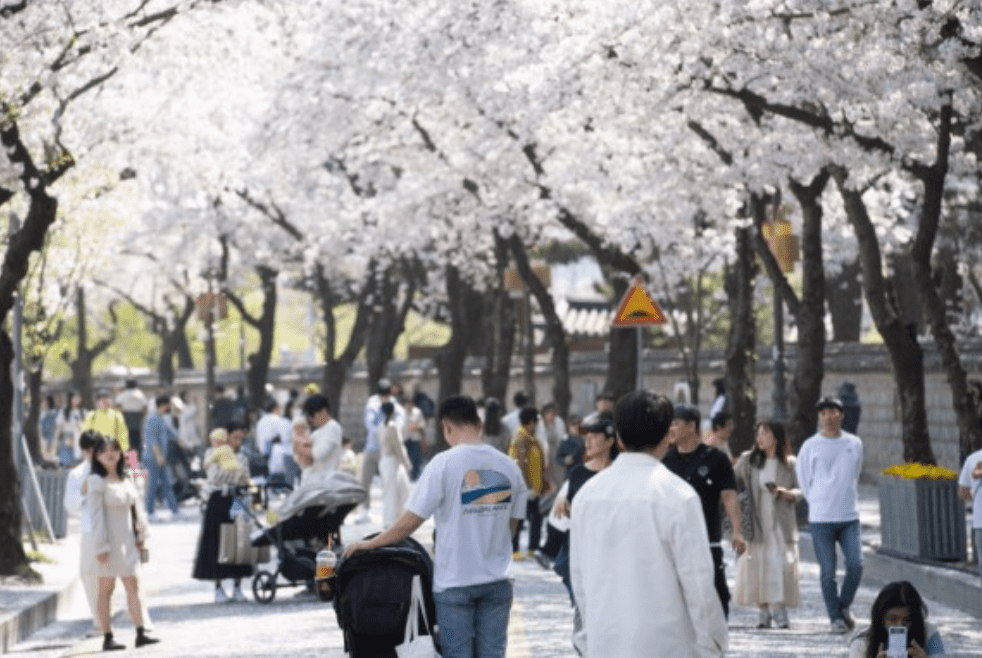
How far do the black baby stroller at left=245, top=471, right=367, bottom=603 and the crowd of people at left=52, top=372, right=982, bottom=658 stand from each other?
0.34 meters

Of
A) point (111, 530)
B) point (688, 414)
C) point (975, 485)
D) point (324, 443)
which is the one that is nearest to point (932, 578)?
point (975, 485)

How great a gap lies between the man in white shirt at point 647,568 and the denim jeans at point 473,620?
2525 mm

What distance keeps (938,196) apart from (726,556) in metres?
4.80

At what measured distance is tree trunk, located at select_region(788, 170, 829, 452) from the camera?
89.4 feet

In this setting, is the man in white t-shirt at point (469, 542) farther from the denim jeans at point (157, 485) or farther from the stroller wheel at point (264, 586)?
the denim jeans at point (157, 485)

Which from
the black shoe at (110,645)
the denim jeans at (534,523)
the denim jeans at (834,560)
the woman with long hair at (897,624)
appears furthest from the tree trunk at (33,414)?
the woman with long hair at (897,624)

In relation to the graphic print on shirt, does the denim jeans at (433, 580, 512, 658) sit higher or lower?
lower

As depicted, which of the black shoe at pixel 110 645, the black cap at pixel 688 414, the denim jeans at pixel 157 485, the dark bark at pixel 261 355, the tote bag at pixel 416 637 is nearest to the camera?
the tote bag at pixel 416 637

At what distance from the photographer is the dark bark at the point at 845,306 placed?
157 feet

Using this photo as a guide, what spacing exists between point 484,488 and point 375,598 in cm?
76

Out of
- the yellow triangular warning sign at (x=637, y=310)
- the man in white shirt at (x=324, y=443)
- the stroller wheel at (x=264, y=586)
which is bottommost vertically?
the stroller wheel at (x=264, y=586)

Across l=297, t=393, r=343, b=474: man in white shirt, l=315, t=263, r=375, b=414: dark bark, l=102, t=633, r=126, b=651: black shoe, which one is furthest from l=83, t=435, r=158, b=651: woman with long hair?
l=315, t=263, r=375, b=414: dark bark

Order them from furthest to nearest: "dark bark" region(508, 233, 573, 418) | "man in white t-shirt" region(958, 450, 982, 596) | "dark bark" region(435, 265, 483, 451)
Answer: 1. "dark bark" region(435, 265, 483, 451)
2. "dark bark" region(508, 233, 573, 418)
3. "man in white t-shirt" region(958, 450, 982, 596)

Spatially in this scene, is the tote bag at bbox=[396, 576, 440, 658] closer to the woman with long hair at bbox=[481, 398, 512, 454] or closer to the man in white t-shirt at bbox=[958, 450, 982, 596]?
the man in white t-shirt at bbox=[958, 450, 982, 596]
